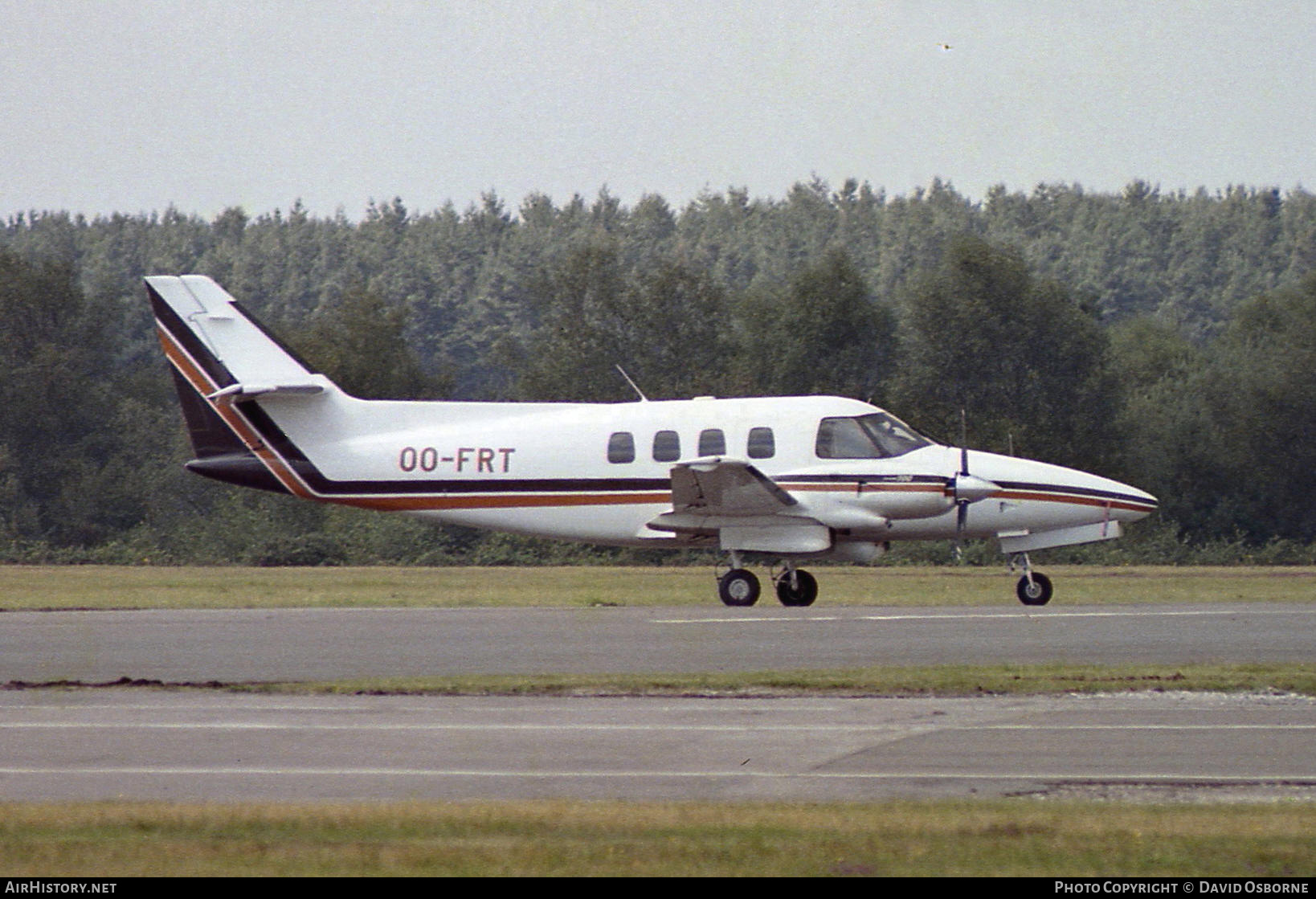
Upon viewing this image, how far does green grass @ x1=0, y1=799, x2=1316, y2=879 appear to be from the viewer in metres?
6.98

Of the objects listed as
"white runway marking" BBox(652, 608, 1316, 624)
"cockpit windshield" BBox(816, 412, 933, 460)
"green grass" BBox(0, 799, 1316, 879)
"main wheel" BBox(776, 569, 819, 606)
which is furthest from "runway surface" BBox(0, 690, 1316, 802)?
"main wheel" BBox(776, 569, 819, 606)

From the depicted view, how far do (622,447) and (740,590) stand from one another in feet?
8.52

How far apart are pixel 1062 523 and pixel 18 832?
18.0 meters

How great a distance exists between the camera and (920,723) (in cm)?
1180

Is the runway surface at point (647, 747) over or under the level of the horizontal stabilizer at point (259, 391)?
under

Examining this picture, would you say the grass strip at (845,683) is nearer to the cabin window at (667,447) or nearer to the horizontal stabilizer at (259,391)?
the cabin window at (667,447)

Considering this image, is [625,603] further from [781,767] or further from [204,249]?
[204,249]

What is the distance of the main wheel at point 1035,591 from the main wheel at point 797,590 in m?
2.82

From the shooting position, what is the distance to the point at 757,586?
2344 centimetres

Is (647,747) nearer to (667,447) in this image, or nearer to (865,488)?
(865,488)

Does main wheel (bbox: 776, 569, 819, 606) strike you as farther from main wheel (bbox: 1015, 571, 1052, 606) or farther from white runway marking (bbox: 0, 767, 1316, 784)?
white runway marking (bbox: 0, 767, 1316, 784)

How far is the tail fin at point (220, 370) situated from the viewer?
25.1 m

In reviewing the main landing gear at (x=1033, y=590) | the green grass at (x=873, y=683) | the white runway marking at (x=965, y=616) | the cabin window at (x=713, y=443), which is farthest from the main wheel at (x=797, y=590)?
the green grass at (x=873, y=683)

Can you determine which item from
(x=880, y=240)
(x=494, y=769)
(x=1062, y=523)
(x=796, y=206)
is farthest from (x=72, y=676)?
(x=796, y=206)
